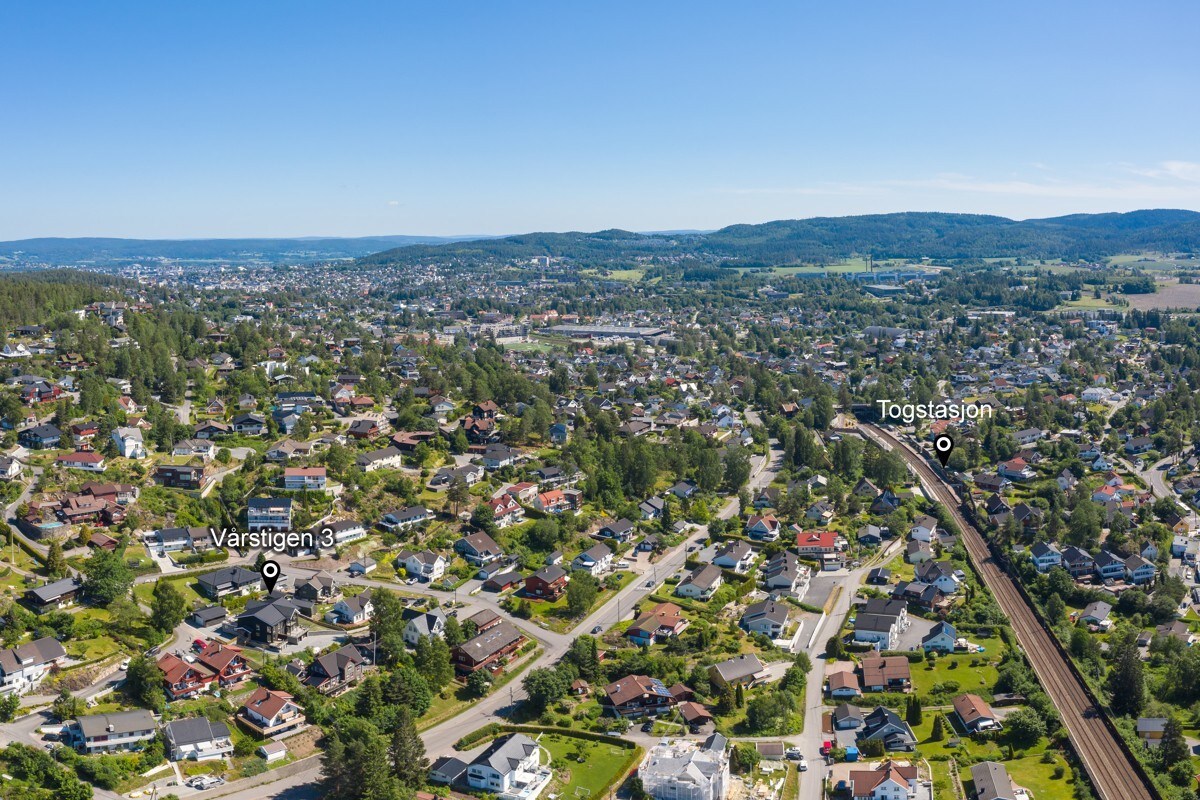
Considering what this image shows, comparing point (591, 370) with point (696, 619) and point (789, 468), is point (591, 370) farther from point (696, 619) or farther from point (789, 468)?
point (696, 619)

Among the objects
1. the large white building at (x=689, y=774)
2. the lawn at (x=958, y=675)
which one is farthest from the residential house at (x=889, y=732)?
the large white building at (x=689, y=774)

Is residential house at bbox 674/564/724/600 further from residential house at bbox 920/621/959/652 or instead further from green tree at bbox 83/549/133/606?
green tree at bbox 83/549/133/606

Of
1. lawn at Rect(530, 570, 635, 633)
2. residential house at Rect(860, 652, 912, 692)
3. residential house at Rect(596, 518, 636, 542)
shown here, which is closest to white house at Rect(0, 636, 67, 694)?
lawn at Rect(530, 570, 635, 633)

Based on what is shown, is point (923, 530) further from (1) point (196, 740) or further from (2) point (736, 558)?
(1) point (196, 740)

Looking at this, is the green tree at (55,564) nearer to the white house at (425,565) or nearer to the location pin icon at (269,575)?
the location pin icon at (269,575)

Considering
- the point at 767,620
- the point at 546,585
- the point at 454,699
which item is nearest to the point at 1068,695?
the point at 767,620
